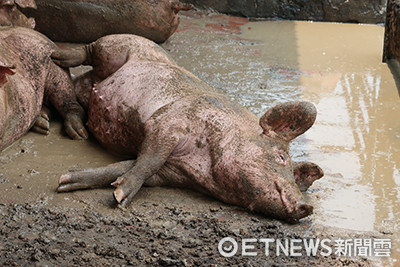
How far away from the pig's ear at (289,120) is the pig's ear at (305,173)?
0.70ft

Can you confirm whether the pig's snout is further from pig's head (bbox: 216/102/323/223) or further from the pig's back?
the pig's back

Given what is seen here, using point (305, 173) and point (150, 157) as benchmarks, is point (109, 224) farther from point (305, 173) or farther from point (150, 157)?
point (305, 173)

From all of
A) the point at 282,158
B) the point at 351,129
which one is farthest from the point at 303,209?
the point at 351,129

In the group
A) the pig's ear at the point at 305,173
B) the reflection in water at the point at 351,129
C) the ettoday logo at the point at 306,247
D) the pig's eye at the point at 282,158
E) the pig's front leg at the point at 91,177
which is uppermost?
the pig's eye at the point at 282,158

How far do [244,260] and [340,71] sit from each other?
415 centimetres

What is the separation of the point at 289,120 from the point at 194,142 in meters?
0.62

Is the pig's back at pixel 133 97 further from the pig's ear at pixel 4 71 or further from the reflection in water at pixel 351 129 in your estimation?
the reflection in water at pixel 351 129

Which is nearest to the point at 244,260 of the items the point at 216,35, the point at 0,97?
the point at 0,97

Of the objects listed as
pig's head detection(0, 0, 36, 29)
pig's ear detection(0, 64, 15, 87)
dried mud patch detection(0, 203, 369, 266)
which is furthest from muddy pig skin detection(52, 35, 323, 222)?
pig's head detection(0, 0, 36, 29)

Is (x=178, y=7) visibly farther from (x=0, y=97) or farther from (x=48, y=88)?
(x=0, y=97)

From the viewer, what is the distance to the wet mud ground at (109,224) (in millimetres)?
3078

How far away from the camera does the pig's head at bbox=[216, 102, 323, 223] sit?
141 inches

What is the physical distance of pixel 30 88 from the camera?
15.0 feet

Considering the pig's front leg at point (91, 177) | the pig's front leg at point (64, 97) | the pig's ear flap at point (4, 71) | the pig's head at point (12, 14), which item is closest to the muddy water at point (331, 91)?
the pig's front leg at point (91, 177)
